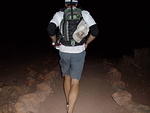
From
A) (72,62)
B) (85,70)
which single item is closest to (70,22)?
(72,62)

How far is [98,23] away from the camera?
15.4 metres

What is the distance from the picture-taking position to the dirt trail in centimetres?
513

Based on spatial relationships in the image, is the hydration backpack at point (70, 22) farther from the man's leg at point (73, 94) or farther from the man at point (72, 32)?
the man's leg at point (73, 94)

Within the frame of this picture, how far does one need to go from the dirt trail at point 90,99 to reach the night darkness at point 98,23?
9.54 feet

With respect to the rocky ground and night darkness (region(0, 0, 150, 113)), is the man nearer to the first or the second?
night darkness (region(0, 0, 150, 113))

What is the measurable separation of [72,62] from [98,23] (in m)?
11.1

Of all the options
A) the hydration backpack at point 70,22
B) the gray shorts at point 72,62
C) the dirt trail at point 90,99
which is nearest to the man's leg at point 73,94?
the gray shorts at point 72,62

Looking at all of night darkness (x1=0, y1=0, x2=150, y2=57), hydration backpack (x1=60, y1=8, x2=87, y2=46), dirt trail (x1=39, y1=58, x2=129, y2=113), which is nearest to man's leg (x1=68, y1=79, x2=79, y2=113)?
dirt trail (x1=39, y1=58, x2=129, y2=113)

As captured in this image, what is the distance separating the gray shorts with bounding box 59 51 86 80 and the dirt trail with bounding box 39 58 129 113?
0.88 metres

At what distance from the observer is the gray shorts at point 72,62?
446cm

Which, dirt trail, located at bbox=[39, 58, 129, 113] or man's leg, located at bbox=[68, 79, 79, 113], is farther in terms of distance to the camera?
dirt trail, located at bbox=[39, 58, 129, 113]

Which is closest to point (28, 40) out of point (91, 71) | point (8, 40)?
point (8, 40)

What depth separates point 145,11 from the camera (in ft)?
56.3

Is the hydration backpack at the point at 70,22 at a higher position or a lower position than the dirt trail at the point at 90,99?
higher
